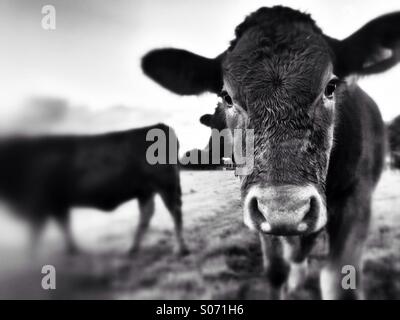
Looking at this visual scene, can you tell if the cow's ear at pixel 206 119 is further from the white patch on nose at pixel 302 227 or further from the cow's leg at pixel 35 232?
the cow's leg at pixel 35 232

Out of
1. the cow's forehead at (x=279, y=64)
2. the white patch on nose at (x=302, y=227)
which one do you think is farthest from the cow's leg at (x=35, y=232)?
the white patch on nose at (x=302, y=227)

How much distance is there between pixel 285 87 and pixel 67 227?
202cm

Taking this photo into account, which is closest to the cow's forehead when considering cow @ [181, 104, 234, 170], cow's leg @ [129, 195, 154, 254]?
cow @ [181, 104, 234, 170]

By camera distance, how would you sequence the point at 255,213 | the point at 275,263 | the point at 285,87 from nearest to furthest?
the point at 255,213 < the point at 285,87 < the point at 275,263

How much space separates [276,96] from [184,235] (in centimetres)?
151

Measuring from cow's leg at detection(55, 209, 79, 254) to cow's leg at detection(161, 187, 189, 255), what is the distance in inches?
30.3

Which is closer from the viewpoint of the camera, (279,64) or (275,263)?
(279,64)

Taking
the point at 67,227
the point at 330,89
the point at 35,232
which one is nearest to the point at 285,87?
the point at 330,89

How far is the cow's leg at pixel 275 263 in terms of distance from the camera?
2508 millimetres

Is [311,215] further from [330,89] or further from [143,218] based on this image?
[143,218]

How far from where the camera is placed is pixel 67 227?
287 centimetres

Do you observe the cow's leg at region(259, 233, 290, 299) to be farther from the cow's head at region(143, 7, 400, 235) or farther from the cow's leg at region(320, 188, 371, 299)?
the cow's head at region(143, 7, 400, 235)

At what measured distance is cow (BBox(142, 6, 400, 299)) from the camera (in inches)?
66.1
